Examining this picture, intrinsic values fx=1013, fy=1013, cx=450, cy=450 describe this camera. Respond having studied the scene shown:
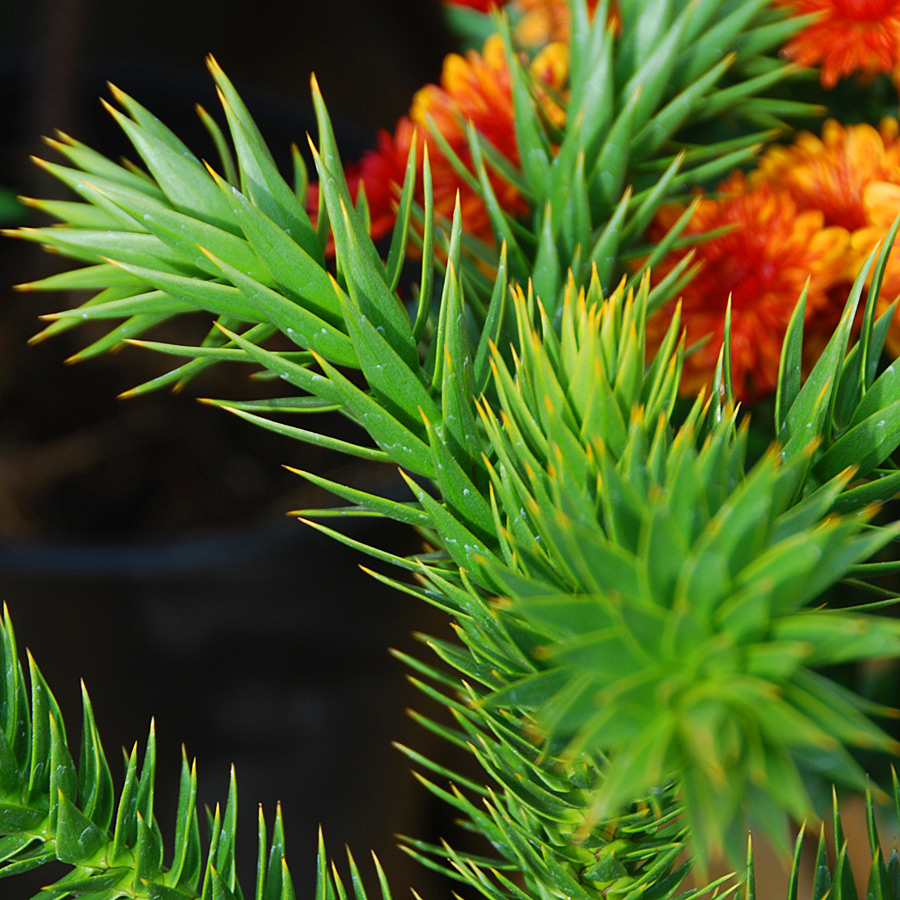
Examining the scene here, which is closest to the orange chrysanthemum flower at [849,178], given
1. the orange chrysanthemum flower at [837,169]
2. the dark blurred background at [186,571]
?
the orange chrysanthemum flower at [837,169]

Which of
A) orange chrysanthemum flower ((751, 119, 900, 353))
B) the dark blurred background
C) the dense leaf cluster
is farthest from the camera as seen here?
the dark blurred background

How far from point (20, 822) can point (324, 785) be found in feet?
1.68

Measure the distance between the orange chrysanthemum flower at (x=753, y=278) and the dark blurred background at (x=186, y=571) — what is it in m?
0.32

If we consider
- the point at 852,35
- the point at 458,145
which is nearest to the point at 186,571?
the point at 458,145

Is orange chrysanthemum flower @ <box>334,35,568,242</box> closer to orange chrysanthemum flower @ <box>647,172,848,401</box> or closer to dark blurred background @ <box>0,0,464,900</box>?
orange chrysanthemum flower @ <box>647,172,848,401</box>

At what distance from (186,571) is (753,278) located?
1.28ft

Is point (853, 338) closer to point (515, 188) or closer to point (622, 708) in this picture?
point (515, 188)

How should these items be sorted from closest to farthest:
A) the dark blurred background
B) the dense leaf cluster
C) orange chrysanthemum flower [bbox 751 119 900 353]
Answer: the dense leaf cluster, orange chrysanthemum flower [bbox 751 119 900 353], the dark blurred background

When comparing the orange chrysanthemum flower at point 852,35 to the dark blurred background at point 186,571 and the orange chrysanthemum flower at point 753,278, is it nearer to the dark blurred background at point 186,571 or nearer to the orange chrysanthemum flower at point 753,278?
the orange chrysanthemum flower at point 753,278

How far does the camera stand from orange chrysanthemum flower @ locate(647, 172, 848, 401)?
33cm

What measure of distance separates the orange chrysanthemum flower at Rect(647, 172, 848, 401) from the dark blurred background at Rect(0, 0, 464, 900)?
12.6 inches

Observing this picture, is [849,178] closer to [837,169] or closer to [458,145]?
[837,169]

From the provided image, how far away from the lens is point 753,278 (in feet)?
1.09

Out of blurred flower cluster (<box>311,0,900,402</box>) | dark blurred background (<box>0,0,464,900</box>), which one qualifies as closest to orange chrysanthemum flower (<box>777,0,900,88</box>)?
blurred flower cluster (<box>311,0,900,402</box>)
